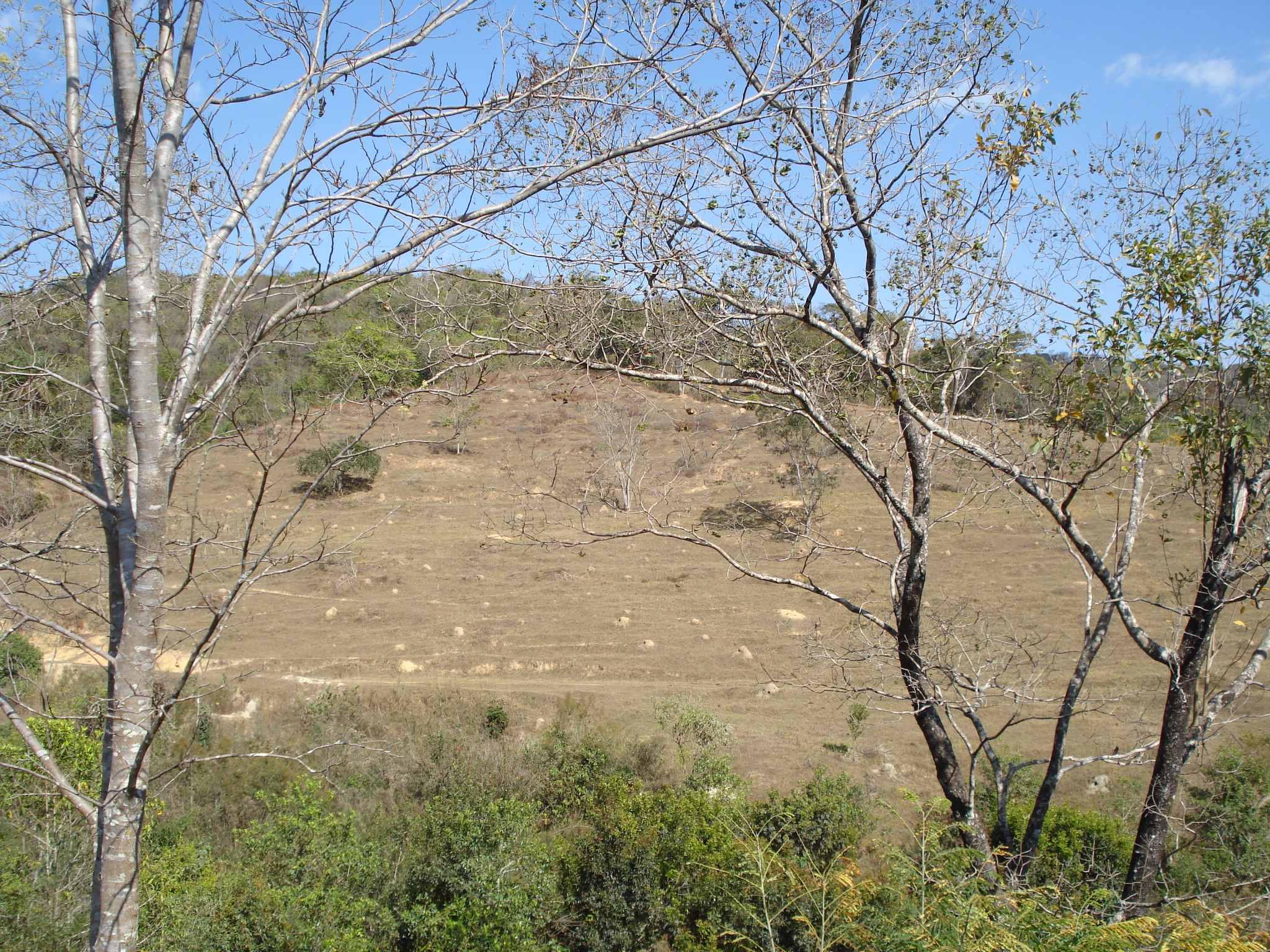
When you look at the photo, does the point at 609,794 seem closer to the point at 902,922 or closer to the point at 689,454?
the point at 689,454

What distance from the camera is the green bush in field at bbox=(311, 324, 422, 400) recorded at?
325 centimetres

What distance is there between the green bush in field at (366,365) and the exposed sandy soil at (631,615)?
7.67 m

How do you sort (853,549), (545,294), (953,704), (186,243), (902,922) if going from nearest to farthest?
(186,243)
(902,922)
(545,294)
(953,704)
(853,549)

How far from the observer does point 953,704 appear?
5438 mm

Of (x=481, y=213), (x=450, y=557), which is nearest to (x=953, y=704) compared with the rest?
(x=481, y=213)

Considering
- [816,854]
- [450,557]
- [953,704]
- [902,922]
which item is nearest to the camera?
[902,922]

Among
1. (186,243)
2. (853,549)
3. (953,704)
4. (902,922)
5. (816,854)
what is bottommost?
(816,854)

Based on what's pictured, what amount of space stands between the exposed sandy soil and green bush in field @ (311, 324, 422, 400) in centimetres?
767

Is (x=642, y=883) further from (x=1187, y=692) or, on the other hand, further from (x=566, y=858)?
(x=1187, y=692)

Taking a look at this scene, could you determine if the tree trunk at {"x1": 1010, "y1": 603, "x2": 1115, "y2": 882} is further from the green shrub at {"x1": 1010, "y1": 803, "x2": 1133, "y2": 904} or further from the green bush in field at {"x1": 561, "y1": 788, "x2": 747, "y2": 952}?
the green shrub at {"x1": 1010, "y1": 803, "x2": 1133, "y2": 904}

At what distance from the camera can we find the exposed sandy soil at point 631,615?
1594 centimetres

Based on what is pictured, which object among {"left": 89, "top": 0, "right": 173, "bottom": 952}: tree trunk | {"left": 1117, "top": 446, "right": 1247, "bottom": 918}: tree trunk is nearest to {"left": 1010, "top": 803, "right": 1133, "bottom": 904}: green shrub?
{"left": 1117, "top": 446, "right": 1247, "bottom": 918}: tree trunk

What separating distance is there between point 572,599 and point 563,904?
14231 millimetres

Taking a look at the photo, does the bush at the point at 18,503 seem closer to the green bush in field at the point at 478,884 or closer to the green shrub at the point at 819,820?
the green bush in field at the point at 478,884
